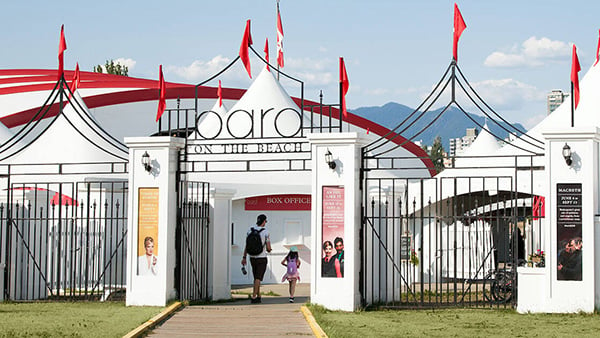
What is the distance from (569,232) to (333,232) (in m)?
3.60

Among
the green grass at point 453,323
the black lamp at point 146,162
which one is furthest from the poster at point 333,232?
the black lamp at point 146,162

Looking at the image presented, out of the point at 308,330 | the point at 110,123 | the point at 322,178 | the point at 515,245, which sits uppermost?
the point at 110,123

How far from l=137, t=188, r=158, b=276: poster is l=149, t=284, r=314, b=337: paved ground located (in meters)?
1.02

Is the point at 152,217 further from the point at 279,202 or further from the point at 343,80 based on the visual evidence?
the point at 279,202

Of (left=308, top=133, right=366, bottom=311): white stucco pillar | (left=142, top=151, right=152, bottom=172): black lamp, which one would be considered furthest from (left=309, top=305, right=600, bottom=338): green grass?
(left=142, top=151, right=152, bottom=172): black lamp

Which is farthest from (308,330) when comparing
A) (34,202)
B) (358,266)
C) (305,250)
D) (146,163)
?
(305,250)

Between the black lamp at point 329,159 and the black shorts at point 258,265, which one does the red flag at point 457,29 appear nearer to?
the black lamp at point 329,159

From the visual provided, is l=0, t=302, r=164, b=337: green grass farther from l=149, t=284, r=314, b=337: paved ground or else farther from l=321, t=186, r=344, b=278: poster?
l=321, t=186, r=344, b=278: poster

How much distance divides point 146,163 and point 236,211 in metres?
11.2

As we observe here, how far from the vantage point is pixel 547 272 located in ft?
44.9

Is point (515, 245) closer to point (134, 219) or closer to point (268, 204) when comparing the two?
point (134, 219)

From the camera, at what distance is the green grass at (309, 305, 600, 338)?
11.4 metres

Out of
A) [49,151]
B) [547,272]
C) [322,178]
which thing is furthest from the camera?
[49,151]

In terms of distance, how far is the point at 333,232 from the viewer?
14570mm
